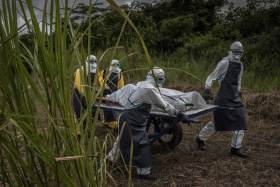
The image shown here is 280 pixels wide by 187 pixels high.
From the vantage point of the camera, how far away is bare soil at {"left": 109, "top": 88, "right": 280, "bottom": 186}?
5.33 meters

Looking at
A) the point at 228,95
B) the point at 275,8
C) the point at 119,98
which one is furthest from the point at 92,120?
the point at 275,8

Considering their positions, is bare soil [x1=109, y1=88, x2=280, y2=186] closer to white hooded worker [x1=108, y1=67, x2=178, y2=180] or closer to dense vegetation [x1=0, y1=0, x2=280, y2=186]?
white hooded worker [x1=108, y1=67, x2=178, y2=180]

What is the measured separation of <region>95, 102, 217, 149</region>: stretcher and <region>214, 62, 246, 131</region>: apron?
0.87ft

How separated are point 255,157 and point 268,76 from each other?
6.21 metres

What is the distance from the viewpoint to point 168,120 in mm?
5945

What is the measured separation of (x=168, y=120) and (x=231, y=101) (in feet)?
2.71

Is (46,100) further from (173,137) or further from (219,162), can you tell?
(173,137)

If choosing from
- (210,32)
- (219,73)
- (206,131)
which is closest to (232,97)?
(219,73)

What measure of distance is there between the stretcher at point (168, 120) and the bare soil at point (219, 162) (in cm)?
15

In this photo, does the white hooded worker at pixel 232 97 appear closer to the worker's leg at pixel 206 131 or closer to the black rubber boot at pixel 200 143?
the worker's leg at pixel 206 131

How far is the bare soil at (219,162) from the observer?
17.5ft

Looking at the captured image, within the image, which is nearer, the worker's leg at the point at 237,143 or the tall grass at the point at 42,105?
the tall grass at the point at 42,105

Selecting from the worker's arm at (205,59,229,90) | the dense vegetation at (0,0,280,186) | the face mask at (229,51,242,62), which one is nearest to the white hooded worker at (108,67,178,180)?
the worker's arm at (205,59,229,90)

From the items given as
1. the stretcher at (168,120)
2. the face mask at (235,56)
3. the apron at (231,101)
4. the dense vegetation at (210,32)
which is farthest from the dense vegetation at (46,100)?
the dense vegetation at (210,32)
